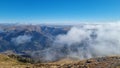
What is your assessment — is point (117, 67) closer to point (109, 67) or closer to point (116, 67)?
point (116, 67)

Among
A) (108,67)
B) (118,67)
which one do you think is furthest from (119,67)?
(108,67)

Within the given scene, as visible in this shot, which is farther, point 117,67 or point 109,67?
point 109,67

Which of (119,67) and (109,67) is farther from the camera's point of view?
(109,67)

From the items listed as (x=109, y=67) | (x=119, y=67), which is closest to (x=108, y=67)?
(x=109, y=67)

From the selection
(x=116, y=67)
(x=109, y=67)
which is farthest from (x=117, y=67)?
(x=109, y=67)

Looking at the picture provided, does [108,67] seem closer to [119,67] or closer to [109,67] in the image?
[109,67]

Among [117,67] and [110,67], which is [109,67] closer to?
[110,67]

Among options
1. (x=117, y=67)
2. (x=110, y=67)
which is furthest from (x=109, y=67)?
(x=117, y=67)
